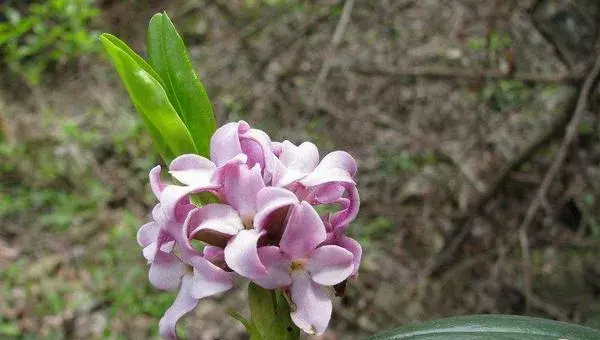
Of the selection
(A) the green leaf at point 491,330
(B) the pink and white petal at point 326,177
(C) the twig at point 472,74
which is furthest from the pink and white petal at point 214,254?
(C) the twig at point 472,74

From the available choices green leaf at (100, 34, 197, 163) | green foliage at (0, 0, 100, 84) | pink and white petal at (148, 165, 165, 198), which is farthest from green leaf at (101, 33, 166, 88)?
green foliage at (0, 0, 100, 84)

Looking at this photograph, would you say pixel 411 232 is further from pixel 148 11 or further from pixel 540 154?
pixel 148 11

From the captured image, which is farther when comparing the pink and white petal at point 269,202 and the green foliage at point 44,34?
the green foliage at point 44,34

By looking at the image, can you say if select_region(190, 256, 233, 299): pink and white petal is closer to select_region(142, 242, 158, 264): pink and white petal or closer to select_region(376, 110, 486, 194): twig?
select_region(142, 242, 158, 264): pink and white petal

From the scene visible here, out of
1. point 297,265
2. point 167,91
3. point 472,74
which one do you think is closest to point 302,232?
point 297,265

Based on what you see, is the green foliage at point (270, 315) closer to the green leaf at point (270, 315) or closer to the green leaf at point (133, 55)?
the green leaf at point (270, 315)

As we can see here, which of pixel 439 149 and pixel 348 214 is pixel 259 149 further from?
pixel 439 149
